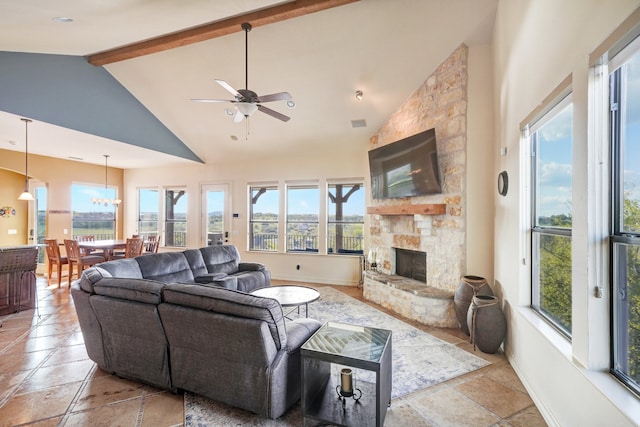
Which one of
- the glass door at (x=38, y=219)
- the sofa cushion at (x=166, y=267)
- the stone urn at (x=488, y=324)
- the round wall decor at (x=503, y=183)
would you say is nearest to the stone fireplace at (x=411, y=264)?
the stone urn at (x=488, y=324)

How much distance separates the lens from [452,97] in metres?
3.78

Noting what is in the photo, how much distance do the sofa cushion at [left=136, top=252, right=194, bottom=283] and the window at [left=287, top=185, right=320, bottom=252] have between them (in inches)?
104

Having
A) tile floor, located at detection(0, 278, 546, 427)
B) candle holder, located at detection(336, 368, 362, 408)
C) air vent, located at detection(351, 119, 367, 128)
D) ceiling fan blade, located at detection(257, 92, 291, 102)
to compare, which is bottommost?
tile floor, located at detection(0, 278, 546, 427)

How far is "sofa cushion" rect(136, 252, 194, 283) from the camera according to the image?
12.8 feet

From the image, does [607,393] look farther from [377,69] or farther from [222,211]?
[222,211]

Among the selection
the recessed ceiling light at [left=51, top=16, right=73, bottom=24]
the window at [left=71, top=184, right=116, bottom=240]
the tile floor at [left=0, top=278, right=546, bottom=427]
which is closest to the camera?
the tile floor at [left=0, top=278, right=546, bottom=427]

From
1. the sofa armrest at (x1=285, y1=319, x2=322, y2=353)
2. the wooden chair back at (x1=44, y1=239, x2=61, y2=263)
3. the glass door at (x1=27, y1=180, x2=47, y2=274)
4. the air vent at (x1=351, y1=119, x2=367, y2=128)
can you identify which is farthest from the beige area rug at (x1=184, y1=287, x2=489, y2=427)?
the glass door at (x1=27, y1=180, x2=47, y2=274)

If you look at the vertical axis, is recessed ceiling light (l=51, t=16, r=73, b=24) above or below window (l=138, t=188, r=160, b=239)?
above

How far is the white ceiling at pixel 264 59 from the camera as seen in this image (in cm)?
312

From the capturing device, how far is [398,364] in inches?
112

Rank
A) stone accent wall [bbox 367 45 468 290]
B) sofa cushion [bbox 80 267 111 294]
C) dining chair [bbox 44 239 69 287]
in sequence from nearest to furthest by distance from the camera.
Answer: sofa cushion [bbox 80 267 111 294], stone accent wall [bbox 367 45 468 290], dining chair [bbox 44 239 69 287]

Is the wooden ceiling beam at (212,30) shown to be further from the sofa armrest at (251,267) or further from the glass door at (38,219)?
the glass door at (38,219)

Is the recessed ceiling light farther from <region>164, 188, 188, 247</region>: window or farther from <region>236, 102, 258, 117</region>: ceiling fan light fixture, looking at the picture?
<region>164, 188, 188, 247</region>: window

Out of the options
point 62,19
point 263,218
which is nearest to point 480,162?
point 62,19
